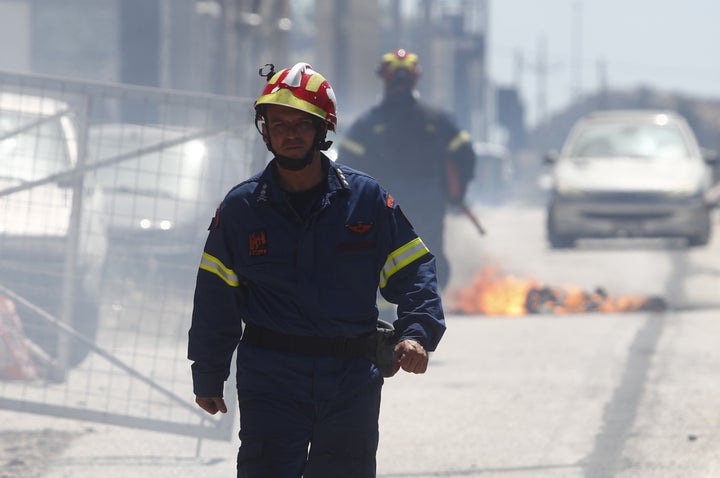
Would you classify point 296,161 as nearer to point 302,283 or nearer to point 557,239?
point 302,283

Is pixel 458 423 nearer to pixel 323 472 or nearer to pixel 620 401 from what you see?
pixel 620 401

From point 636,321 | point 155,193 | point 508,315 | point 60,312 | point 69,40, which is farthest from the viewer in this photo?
point 69,40

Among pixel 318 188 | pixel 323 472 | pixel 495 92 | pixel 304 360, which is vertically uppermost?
pixel 318 188

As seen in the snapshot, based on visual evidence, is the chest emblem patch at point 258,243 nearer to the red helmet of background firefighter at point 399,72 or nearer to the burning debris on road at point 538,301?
the red helmet of background firefighter at point 399,72

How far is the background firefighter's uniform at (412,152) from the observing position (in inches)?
427

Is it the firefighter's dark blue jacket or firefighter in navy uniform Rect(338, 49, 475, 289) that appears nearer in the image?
the firefighter's dark blue jacket

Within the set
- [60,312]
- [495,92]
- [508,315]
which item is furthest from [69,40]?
[495,92]

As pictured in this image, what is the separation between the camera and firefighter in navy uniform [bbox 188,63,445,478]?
→ 4.38m

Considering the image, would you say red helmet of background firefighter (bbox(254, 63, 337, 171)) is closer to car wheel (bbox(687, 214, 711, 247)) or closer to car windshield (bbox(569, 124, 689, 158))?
car wheel (bbox(687, 214, 711, 247))

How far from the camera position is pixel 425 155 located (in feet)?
35.8

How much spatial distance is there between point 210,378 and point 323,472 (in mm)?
401

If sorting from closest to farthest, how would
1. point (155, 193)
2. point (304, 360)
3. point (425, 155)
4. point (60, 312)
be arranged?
point (304, 360) < point (155, 193) < point (60, 312) < point (425, 155)

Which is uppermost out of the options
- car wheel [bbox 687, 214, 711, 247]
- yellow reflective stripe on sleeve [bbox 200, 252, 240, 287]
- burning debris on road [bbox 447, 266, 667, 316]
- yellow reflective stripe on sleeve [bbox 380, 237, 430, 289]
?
yellow reflective stripe on sleeve [bbox 380, 237, 430, 289]

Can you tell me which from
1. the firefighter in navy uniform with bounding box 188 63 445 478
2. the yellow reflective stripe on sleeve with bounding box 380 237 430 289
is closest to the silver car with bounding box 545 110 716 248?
the yellow reflective stripe on sleeve with bounding box 380 237 430 289
